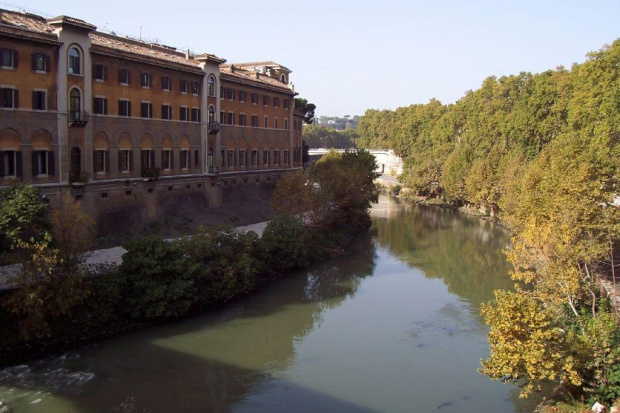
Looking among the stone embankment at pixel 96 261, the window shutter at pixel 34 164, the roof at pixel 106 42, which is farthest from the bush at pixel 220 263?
the roof at pixel 106 42

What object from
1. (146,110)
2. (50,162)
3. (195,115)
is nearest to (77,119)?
(50,162)

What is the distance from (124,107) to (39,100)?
217 inches

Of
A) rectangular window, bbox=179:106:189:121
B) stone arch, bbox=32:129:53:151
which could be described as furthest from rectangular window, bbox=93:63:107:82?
rectangular window, bbox=179:106:189:121

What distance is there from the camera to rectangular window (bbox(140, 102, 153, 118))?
110 feet

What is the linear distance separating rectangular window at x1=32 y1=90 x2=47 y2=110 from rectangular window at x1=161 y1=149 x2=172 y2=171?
8.99 metres

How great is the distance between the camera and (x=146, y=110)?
33.9m

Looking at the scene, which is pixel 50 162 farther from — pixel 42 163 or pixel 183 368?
pixel 183 368

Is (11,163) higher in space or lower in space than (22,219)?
higher

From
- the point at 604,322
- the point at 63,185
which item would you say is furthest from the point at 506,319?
the point at 63,185

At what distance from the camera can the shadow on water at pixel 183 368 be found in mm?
17188

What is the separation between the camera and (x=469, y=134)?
66.1 metres

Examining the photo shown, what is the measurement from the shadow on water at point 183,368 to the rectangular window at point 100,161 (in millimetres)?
10858

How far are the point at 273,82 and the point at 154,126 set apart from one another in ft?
56.0

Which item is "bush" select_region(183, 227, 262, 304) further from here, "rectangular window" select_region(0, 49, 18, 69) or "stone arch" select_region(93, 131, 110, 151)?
"rectangular window" select_region(0, 49, 18, 69)
